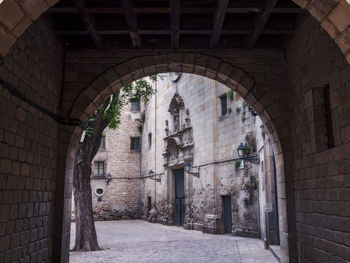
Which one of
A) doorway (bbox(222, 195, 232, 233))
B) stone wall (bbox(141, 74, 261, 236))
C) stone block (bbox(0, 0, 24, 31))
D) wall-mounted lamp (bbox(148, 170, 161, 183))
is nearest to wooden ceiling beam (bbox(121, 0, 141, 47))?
stone block (bbox(0, 0, 24, 31))

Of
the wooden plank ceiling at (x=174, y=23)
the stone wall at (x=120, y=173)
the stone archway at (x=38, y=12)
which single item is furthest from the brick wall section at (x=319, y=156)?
the stone wall at (x=120, y=173)

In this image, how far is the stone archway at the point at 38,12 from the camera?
228 centimetres

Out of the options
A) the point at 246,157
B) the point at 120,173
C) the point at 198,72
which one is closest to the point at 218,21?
the point at 198,72

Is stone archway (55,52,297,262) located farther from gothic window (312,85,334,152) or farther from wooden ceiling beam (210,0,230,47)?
gothic window (312,85,334,152)

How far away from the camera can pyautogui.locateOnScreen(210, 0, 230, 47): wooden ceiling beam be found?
4642 mm

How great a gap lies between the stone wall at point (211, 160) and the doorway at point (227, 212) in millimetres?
192

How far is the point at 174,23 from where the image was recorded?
5145 mm

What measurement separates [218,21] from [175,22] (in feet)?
2.03

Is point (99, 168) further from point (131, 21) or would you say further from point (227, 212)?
point (131, 21)

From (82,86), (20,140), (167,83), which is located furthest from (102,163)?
(20,140)

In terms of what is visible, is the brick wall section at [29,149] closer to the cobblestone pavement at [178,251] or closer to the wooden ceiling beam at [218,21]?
the wooden ceiling beam at [218,21]

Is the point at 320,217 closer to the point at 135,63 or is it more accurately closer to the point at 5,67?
the point at 135,63

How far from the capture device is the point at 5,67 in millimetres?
3855

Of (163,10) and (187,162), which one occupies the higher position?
(163,10)
